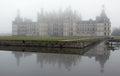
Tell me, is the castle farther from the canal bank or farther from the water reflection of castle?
the water reflection of castle

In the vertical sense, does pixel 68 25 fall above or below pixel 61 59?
above

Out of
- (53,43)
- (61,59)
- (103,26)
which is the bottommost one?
(61,59)

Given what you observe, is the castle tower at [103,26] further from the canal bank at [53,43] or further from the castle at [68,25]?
the canal bank at [53,43]

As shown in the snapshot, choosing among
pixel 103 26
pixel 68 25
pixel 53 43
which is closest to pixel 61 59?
pixel 53 43

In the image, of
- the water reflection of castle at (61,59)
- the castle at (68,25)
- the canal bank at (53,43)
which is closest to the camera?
the water reflection of castle at (61,59)

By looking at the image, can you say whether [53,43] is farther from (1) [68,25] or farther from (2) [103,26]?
(2) [103,26]

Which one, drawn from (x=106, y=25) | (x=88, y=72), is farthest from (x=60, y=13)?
(x=88, y=72)

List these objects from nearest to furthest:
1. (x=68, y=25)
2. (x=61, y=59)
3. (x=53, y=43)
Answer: (x=61, y=59) < (x=53, y=43) < (x=68, y=25)

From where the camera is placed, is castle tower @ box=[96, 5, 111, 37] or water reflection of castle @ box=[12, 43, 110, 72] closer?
water reflection of castle @ box=[12, 43, 110, 72]

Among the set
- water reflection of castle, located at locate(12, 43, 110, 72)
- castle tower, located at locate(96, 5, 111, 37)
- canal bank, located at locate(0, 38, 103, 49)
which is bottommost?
water reflection of castle, located at locate(12, 43, 110, 72)

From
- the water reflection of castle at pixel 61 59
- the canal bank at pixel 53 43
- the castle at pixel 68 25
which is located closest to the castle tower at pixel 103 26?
the castle at pixel 68 25

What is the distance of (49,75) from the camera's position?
9336 millimetres

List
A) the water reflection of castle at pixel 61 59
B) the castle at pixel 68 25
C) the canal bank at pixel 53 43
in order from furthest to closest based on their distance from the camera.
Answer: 1. the castle at pixel 68 25
2. the canal bank at pixel 53 43
3. the water reflection of castle at pixel 61 59

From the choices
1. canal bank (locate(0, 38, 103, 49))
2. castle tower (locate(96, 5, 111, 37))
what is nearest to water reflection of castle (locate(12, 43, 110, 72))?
canal bank (locate(0, 38, 103, 49))
